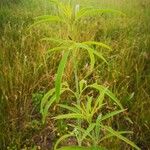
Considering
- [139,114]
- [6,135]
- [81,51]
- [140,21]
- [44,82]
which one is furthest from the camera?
[140,21]

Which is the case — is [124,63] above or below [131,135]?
above

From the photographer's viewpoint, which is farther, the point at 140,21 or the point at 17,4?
the point at 17,4

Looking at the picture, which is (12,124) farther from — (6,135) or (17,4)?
(17,4)

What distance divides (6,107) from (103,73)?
926 mm

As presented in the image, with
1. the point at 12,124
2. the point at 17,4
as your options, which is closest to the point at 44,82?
the point at 12,124

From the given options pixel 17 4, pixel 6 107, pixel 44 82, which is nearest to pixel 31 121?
pixel 6 107

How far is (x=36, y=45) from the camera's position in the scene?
389 cm

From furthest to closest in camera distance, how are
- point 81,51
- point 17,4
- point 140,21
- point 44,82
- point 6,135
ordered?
point 17,4 → point 140,21 → point 81,51 → point 44,82 → point 6,135

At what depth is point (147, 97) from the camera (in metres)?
A: 3.10

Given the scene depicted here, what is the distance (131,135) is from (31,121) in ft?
2.42

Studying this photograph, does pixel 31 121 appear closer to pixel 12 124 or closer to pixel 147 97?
pixel 12 124

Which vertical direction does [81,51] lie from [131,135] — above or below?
above

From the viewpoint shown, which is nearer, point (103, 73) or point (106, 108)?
point (106, 108)

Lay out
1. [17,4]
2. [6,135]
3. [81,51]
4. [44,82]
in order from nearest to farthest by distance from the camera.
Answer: [6,135]
[44,82]
[81,51]
[17,4]
